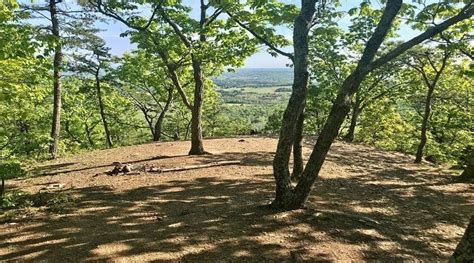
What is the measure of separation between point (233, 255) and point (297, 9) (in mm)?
6616

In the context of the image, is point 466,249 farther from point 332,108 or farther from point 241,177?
point 241,177

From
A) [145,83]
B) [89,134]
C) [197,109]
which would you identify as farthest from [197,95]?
[89,134]

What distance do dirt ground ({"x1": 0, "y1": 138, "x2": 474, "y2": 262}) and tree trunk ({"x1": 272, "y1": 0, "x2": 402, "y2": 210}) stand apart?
0.41 m

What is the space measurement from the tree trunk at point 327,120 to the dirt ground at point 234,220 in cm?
41

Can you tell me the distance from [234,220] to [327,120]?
2.63 meters

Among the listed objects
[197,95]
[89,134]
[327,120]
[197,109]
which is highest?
[197,95]

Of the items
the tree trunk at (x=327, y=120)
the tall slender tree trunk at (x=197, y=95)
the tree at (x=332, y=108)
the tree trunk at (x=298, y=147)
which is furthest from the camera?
the tall slender tree trunk at (x=197, y=95)

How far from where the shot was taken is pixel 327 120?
6.74m

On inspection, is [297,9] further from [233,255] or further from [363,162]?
[363,162]

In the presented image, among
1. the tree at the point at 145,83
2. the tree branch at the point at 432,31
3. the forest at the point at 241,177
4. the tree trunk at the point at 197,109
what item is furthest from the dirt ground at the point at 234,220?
the tree at the point at 145,83

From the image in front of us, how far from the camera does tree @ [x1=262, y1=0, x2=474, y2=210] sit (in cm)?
621

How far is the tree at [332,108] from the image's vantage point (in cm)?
621

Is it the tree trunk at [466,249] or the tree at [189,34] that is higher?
the tree at [189,34]

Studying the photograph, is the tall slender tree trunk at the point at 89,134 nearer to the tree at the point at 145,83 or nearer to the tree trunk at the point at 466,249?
the tree at the point at 145,83
